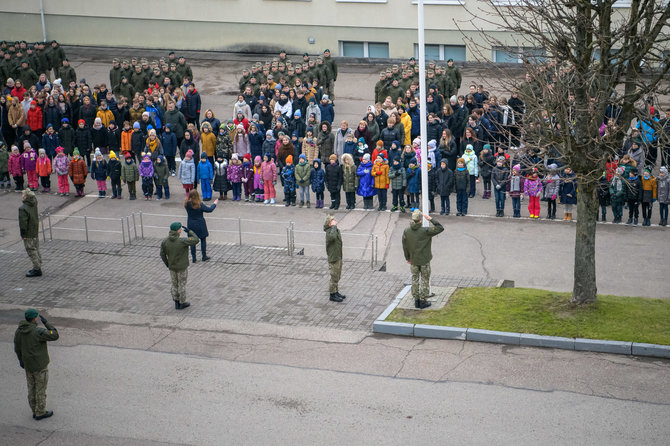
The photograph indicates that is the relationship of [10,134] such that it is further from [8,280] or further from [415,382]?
[415,382]

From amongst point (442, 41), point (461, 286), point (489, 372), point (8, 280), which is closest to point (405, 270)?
point (461, 286)

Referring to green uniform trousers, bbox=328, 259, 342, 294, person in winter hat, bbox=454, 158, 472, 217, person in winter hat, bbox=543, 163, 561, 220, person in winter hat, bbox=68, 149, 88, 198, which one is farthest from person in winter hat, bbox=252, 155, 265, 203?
green uniform trousers, bbox=328, 259, 342, 294

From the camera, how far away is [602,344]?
15383 mm

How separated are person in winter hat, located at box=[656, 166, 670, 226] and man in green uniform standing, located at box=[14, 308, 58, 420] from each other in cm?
1481

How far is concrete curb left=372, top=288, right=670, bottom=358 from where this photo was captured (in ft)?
49.8

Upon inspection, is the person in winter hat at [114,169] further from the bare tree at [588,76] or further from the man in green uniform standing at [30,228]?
the bare tree at [588,76]

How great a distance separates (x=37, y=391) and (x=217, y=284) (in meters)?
6.13

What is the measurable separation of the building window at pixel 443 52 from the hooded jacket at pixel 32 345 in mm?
27709

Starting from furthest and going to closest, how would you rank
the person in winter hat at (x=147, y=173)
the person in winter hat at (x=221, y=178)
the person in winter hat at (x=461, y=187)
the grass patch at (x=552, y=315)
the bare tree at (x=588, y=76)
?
the person in winter hat at (x=147, y=173) < the person in winter hat at (x=221, y=178) < the person in winter hat at (x=461, y=187) < the grass patch at (x=552, y=315) < the bare tree at (x=588, y=76)

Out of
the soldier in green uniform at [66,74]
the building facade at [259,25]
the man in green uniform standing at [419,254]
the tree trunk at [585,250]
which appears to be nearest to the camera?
the tree trunk at [585,250]

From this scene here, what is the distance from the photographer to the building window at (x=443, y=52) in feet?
129

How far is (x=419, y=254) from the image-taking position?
17344 mm

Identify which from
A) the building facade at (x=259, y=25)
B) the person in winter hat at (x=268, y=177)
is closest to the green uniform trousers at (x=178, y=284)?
the person in winter hat at (x=268, y=177)

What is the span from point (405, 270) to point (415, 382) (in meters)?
6.54
